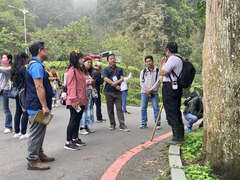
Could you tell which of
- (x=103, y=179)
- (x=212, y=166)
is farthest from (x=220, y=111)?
(x=103, y=179)

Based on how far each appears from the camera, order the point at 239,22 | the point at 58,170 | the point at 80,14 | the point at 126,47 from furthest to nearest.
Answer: the point at 80,14 < the point at 126,47 < the point at 58,170 < the point at 239,22

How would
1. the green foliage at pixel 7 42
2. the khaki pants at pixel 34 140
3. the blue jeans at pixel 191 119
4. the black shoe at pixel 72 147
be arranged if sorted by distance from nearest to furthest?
the khaki pants at pixel 34 140 → the black shoe at pixel 72 147 → the blue jeans at pixel 191 119 → the green foliage at pixel 7 42

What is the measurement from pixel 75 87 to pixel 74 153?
4.24 feet

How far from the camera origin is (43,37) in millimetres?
22906

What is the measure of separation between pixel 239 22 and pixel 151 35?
89.3 ft

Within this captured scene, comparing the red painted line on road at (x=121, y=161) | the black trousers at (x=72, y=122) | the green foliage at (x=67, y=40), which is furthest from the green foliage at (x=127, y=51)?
the black trousers at (x=72, y=122)

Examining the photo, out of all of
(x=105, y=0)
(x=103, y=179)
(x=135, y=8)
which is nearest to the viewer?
(x=103, y=179)

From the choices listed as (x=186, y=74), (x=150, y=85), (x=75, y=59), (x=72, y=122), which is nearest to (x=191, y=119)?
(x=150, y=85)

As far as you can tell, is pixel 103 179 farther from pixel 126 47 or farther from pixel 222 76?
pixel 126 47

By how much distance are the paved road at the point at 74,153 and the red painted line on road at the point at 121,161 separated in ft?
0.32

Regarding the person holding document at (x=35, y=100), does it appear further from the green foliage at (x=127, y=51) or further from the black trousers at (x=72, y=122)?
the green foliage at (x=127, y=51)

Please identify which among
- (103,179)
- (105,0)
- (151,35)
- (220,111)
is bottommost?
(103,179)

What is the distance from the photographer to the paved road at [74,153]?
13.5 ft

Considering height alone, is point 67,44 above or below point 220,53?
above
